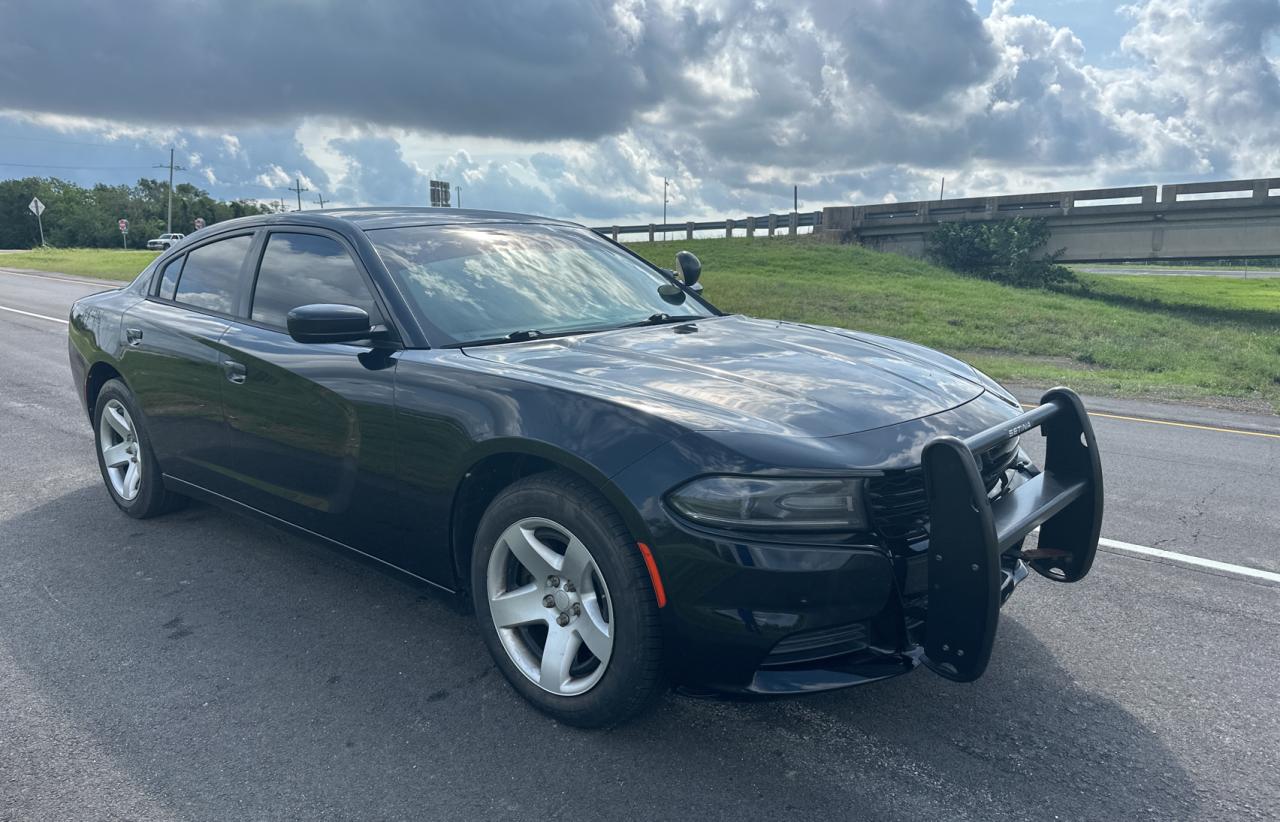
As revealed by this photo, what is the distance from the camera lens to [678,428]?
8.81 feet

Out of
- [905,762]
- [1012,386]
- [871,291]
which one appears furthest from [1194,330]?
[905,762]

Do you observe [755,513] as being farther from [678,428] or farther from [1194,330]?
[1194,330]

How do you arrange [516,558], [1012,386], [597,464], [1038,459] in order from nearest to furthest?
[597,464]
[516,558]
[1038,459]
[1012,386]

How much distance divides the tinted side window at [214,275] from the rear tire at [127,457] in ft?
2.33

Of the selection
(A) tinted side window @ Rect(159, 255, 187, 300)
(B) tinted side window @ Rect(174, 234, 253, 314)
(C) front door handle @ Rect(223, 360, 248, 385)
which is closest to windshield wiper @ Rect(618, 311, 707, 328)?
(C) front door handle @ Rect(223, 360, 248, 385)

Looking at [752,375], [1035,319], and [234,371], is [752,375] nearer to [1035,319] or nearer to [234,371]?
[234,371]

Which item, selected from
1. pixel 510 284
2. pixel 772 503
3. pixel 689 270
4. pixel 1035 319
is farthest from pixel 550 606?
pixel 1035 319

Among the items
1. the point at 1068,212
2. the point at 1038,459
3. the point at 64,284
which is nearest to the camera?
the point at 1038,459

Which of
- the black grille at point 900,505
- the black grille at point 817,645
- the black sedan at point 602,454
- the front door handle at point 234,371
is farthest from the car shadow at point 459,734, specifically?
the front door handle at point 234,371

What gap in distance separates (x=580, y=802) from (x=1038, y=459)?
15.2ft

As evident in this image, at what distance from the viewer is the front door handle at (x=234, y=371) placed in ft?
13.3

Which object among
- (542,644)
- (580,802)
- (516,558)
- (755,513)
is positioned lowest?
(580,802)

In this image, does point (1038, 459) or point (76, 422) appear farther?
point (76, 422)

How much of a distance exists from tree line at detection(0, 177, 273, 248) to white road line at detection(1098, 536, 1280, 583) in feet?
357
